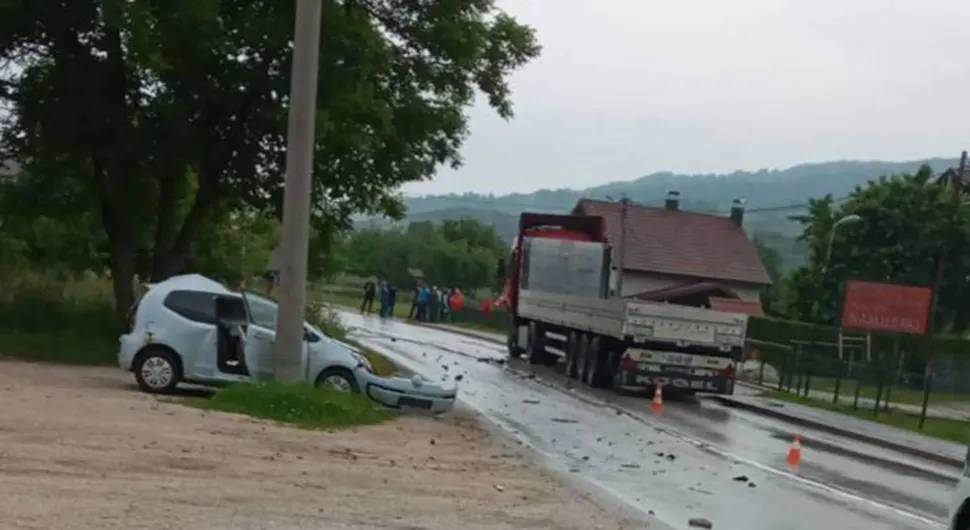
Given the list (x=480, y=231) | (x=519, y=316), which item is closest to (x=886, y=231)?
(x=519, y=316)

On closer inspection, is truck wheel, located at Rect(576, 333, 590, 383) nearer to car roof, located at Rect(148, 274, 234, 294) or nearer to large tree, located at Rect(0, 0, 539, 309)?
large tree, located at Rect(0, 0, 539, 309)

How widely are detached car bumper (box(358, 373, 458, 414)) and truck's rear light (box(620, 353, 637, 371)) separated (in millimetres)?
8628

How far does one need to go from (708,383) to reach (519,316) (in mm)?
10313

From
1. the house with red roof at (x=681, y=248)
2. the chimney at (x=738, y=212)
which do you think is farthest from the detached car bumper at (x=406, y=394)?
the chimney at (x=738, y=212)

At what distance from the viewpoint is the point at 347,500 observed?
11.6m

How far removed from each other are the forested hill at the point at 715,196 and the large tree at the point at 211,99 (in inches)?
2775

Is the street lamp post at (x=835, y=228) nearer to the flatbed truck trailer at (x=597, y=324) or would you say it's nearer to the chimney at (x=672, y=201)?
the chimney at (x=672, y=201)

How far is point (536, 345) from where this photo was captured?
1473 inches

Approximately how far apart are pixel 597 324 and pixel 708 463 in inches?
486

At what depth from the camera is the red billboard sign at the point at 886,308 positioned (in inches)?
1284

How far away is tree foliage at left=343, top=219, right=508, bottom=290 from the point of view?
112312 millimetres

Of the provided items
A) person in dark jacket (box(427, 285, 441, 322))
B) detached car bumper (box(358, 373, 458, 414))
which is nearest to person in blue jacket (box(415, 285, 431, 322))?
person in dark jacket (box(427, 285, 441, 322))

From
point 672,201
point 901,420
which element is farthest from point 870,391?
point 672,201

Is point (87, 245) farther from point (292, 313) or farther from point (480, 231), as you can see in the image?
Result: point (480, 231)
